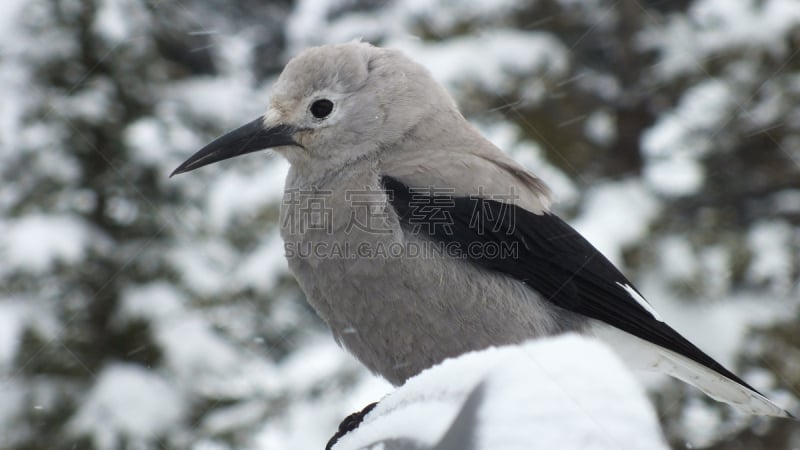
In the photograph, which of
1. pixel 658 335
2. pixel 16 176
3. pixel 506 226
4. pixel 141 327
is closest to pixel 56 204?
pixel 16 176

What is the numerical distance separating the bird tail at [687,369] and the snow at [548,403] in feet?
6.04

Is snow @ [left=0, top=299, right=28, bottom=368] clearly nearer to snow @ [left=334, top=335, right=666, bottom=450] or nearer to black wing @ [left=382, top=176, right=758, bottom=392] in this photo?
black wing @ [left=382, top=176, right=758, bottom=392]

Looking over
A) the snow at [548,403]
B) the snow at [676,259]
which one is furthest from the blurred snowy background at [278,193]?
the snow at [548,403]

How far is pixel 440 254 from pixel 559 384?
5.17 ft

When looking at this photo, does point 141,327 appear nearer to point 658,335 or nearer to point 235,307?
point 235,307

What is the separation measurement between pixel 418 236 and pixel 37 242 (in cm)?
389

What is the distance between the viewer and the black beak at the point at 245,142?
3037 millimetres

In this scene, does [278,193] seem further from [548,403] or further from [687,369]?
[548,403]

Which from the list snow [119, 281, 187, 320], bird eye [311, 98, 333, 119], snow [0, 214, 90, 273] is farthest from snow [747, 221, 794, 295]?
snow [0, 214, 90, 273]

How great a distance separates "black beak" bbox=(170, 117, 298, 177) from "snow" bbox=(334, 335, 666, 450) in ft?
6.18

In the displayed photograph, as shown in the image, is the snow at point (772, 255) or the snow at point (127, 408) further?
the snow at point (127, 408)

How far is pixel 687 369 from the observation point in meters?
3.05

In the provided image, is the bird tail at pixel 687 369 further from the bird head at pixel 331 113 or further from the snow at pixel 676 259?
the snow at pixel 676 259

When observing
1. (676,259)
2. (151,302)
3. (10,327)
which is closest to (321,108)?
(676,259)
